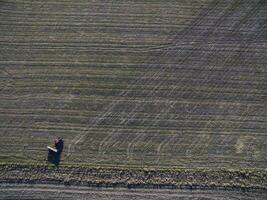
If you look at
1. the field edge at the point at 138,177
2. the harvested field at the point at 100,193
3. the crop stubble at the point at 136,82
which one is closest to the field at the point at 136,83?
the crop stubble at the point at 136,82

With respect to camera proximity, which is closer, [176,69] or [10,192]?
[10,192]

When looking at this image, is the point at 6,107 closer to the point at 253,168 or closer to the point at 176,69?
the point at 176,69

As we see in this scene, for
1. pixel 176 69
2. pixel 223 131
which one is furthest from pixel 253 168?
pixel 176 69

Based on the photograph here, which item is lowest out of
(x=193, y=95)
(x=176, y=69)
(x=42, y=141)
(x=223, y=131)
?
(x=42, y=141)

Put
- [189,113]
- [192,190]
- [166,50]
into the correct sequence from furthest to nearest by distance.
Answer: [166,50]
[189,113]
[192,190]

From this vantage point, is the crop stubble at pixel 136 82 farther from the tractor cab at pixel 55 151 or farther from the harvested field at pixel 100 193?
the harvested field at pixel 100 193

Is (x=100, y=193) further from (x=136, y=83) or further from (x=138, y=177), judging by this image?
(x=136, y=83)

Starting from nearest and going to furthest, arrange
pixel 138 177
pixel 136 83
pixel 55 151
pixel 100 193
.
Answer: pixel 100 193 → pixel 138 177 → pixel 55 151 → pixel 136 83

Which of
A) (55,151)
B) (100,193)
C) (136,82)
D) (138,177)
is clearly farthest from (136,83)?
(100,193)

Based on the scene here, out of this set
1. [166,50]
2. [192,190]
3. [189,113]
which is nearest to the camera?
[192,190]
